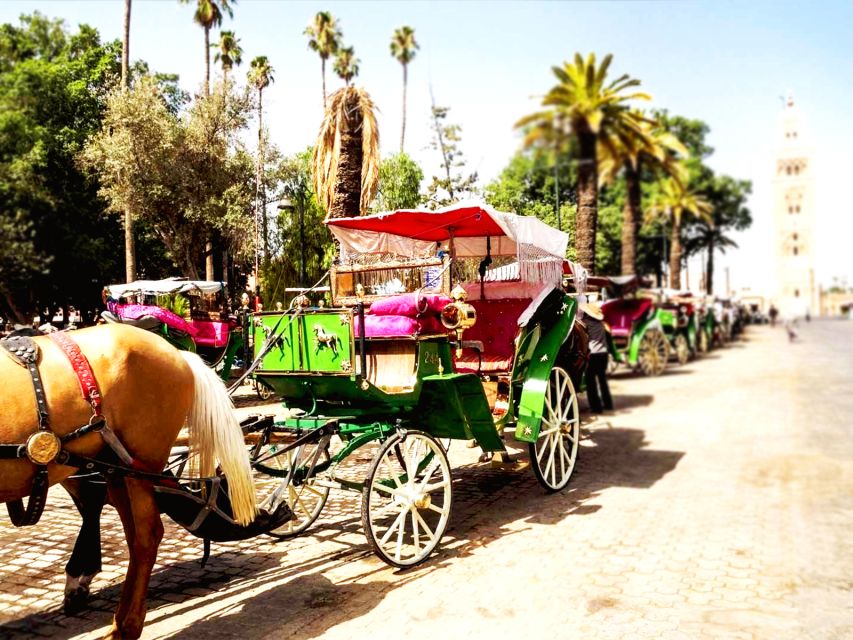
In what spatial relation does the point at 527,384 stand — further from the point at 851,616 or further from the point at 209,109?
the point at 209,109

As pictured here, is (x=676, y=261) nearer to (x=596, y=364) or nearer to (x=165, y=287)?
(x=596, y=364)

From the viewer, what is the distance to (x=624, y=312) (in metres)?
17.0

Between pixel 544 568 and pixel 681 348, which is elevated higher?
pixel 681 348

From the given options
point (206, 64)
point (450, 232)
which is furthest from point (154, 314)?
point (450, 232)

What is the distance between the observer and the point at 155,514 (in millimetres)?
3770

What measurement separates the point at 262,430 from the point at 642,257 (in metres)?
44.8

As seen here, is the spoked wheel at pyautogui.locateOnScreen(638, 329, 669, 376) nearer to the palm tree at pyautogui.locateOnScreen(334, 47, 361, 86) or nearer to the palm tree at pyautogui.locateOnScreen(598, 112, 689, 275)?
the palm tree at pyautogui.locateOnScreen(598, 112, 689, 275)

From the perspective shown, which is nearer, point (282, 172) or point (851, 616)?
point (851, 616)

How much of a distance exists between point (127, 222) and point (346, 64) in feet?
103

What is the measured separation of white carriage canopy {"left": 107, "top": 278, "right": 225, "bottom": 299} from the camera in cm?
880

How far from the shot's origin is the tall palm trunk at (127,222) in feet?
27.6

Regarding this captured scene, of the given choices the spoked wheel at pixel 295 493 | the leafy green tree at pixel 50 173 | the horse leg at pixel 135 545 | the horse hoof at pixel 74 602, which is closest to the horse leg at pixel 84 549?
the horse hoof at pixel 74 602

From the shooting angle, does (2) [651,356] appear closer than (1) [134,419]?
No

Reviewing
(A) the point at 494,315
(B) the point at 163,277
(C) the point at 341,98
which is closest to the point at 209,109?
(C) the point at 341,98
